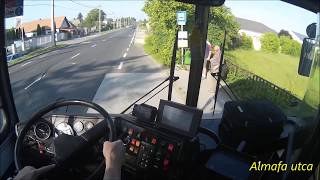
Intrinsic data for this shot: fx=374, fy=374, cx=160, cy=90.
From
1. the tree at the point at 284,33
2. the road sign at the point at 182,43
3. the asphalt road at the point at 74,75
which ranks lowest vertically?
the asphalt road at the point at 74,75

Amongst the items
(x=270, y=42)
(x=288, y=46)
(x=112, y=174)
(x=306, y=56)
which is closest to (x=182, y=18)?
(x=270, y=42)

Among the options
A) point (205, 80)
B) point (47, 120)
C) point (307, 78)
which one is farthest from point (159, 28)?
point (307, 78)

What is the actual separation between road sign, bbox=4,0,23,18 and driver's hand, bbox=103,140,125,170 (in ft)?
4.20

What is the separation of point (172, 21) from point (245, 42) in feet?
1.66

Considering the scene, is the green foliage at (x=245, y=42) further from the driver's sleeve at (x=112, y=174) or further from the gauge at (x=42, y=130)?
the gauge at (x=42, y=130)

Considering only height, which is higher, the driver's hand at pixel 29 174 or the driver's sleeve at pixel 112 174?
the driver's sleeve at pixel 112 174

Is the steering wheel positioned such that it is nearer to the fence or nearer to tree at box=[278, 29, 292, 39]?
the fence

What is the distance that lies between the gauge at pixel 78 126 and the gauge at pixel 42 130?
19cm

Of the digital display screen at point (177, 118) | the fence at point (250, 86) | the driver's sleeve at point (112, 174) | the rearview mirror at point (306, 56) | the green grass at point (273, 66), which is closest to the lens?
the driver's sleeve at point (112, 174)

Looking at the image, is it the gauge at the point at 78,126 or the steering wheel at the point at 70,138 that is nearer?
the steering wheel at the point at 70,138

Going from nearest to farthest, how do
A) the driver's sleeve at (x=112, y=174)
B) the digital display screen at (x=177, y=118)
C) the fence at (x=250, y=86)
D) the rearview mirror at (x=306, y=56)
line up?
the driver's sleeve at (x=112, y=174)
the rearview mirror at (x=306, y=56)
the digital display screen at (x=177, y=118)
the fence at (x=250, y=86)

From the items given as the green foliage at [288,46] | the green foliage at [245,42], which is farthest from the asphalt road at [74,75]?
the green foliage at [288,46]

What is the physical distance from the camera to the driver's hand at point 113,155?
162cm

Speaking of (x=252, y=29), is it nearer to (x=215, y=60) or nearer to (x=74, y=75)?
(x=215, y=60)
